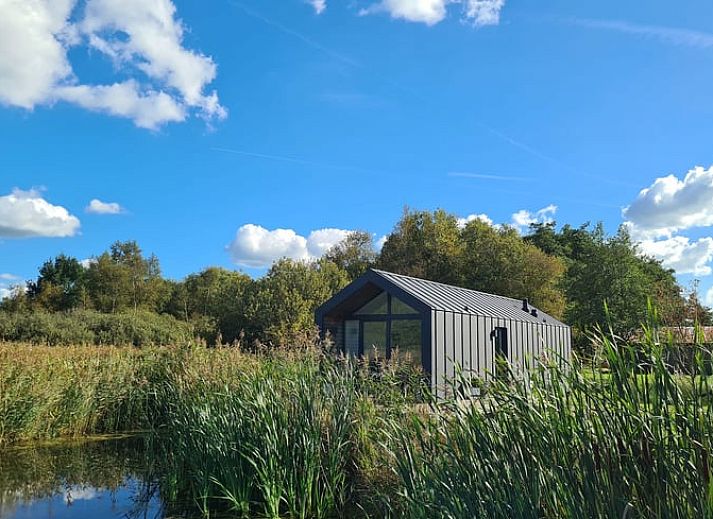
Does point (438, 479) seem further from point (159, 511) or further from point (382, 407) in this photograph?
point (159, 511)

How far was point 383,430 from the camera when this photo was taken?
405 centimetres

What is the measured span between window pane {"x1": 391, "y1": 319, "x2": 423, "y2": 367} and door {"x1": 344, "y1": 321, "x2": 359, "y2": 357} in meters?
1.00

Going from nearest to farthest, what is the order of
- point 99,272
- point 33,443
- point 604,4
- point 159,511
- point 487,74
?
1. point 159,511
2. point 604,4
3. point 33,443
4. point 487,74
5. point 99,272

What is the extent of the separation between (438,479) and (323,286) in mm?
22062

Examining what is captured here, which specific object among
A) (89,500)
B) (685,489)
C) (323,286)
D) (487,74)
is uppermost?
(487,74)

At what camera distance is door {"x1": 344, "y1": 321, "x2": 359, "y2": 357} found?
1274 centimetres

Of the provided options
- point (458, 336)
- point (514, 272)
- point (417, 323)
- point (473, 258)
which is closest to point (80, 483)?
point (417, 323)

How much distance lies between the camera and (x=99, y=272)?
33.3 metres

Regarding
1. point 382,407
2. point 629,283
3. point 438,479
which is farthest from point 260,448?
point 629,283

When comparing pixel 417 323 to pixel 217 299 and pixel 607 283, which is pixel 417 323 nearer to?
pixel 607 283

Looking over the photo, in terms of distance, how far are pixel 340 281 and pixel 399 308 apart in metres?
15.0

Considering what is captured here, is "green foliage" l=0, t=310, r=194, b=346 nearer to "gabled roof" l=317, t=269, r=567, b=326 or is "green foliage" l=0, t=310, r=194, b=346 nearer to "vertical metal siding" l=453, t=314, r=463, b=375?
"gabled roof" l=317, t=269, r=567, b=326

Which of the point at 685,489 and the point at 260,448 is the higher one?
the point at 685,489

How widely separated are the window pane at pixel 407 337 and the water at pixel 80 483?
194 inches
